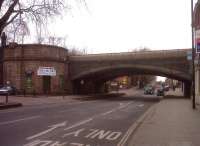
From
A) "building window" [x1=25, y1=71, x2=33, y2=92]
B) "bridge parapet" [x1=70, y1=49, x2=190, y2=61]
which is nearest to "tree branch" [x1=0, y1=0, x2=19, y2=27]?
"building window" [x1=25, y1=71, x2=33, y2=92]

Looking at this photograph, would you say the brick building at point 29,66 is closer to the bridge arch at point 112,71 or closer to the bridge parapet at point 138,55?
the bridge parapet at point 138,55

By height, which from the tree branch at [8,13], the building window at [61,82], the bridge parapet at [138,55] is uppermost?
the tree branch at [8,13]

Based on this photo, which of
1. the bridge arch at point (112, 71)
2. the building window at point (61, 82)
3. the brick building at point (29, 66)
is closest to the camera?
the brick building at point (29, 66)

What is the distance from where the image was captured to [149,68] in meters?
53.9

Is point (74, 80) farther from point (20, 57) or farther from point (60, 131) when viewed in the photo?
point (60, 131)

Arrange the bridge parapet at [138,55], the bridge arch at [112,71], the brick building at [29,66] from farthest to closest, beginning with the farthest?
A: 1. the bridge arch at [112,71]
2. the brick building at [29,66]
3. the bridge parapet at [138,55]

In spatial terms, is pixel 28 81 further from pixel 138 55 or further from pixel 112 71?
pixel 112 71

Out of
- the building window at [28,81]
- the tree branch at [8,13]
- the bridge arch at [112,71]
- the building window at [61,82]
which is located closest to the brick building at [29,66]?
the building window at [28,81]

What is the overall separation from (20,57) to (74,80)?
10883 mm

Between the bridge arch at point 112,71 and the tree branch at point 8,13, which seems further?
the bridge arch at point 112,71

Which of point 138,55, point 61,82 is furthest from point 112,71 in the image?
point 61,82

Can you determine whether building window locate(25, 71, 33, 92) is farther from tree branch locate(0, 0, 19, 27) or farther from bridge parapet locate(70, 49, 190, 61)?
tree branch locate(0, 0, 19, 27)

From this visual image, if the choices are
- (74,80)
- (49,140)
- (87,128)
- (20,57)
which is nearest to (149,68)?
(74,80)

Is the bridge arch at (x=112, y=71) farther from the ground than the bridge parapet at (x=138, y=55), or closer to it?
closer to it
